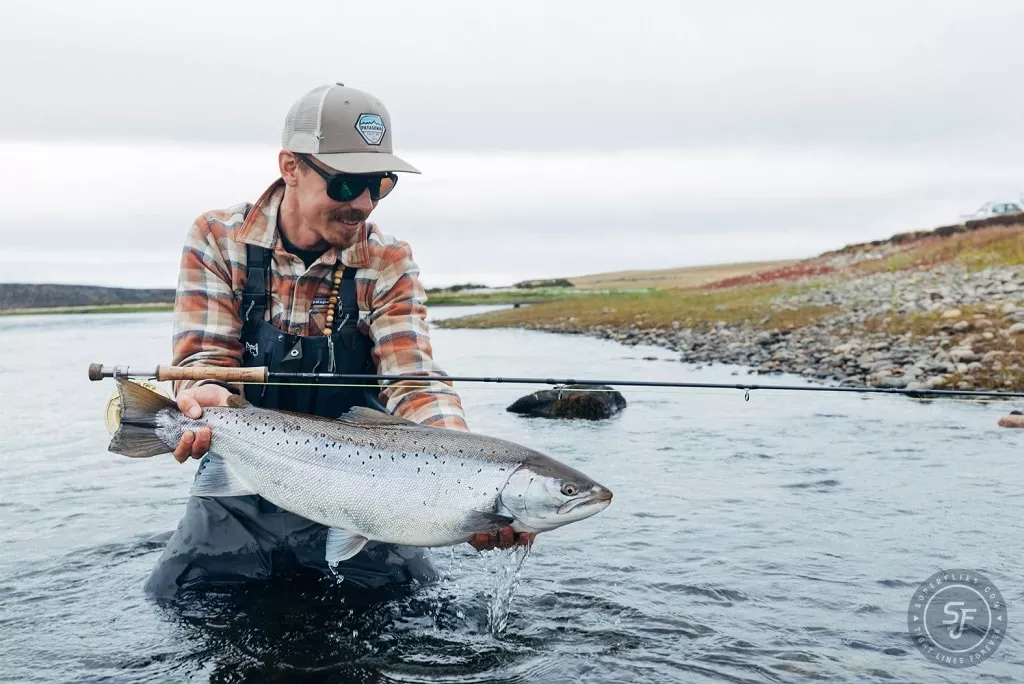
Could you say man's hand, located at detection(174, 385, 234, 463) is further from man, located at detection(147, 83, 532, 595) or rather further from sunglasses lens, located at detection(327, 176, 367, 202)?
sunglasses lens, located at detection(327, 176, 367, 202)

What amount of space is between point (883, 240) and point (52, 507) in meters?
51.6

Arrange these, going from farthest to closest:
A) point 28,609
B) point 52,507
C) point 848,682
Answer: point 52,507, point 28,609, point 848,682

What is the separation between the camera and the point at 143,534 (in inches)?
267

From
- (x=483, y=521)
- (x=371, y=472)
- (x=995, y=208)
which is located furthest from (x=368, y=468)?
Answer: (x=995, y=208)

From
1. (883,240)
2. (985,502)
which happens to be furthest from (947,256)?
(985,502)

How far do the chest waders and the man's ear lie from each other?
39 cm

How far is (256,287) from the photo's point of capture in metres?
4.89

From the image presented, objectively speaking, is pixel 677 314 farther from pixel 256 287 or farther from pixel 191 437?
pixel 191 437

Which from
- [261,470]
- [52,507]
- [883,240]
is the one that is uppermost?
[883,240]

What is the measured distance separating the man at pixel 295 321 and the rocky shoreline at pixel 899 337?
8.61 metres

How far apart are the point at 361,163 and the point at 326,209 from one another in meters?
0.33

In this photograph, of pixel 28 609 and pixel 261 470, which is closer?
pixel 261 470

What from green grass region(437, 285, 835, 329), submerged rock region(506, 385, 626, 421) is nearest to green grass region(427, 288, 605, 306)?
green grass region(437, 285, 835, 329)

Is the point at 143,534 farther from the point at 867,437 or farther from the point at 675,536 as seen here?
the point at 867,437
